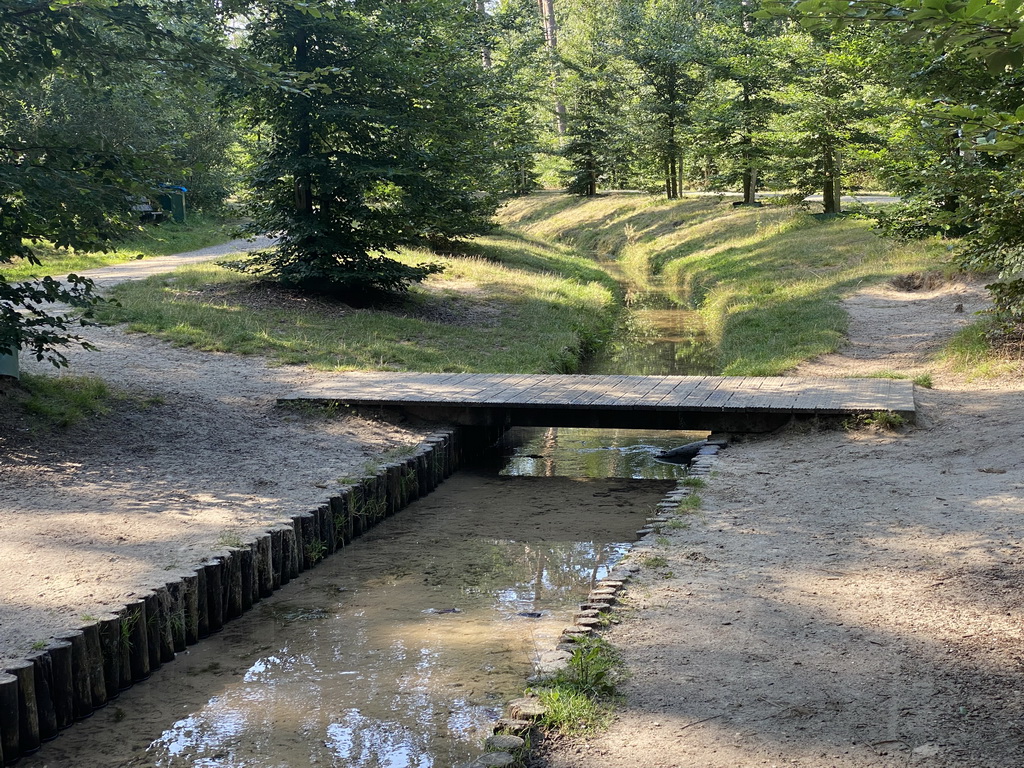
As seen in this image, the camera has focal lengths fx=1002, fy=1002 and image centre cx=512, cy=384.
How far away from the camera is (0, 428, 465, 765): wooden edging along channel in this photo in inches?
193

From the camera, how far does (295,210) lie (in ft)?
55.4

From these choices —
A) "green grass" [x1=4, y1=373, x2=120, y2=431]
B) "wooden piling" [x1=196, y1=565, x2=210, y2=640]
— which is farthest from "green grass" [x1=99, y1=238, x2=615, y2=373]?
"wooden piling" [x1=196, y1=565, x2=210, y2=640]

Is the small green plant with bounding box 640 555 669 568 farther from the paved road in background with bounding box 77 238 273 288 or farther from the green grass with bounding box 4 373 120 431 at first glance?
the paved road in background with bounding box 77 238 273 288

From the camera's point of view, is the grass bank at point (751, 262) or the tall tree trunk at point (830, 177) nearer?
the grass bank at point (751, 262)

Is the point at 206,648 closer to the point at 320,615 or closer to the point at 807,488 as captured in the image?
the point at 320,615

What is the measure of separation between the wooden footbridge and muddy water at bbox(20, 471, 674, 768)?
5.32 ft

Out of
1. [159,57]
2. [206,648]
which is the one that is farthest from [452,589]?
[159,57]

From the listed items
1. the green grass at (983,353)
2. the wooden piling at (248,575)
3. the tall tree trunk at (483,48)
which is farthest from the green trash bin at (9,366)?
the tall tree trunk at (483,48)

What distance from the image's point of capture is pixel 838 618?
557 cm

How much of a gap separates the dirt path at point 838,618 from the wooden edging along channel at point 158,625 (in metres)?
Result: 2.62

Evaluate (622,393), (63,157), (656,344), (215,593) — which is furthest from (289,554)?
(656,344)

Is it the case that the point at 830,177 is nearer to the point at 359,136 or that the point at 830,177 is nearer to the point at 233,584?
the point at 359,136

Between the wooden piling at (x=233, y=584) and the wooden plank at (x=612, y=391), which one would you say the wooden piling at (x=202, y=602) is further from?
the wooden plank at (x=612, y=391)

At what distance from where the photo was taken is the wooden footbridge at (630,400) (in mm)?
10203
